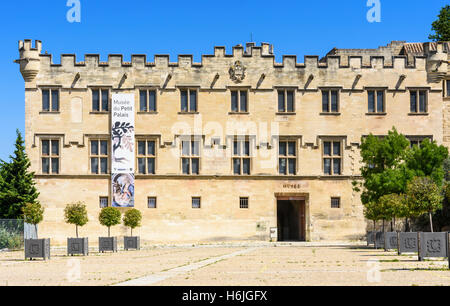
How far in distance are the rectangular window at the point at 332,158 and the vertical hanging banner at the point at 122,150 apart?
13.2 m

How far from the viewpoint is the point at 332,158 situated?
49.1m

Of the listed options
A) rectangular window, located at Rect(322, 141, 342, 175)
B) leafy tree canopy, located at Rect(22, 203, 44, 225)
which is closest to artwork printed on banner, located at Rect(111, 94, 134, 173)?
leafy tree canopy, located at Rect(22, 203, 44, 225)

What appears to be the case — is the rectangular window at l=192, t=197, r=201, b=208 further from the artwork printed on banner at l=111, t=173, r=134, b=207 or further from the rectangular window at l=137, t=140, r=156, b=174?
the artwork printed on banner at l=111, t=173, r=134, b=207

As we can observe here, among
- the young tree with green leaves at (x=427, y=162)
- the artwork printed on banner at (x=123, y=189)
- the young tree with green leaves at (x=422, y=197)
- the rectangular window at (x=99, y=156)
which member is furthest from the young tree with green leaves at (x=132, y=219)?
the young tree with green leaves at (x=422, y=197)

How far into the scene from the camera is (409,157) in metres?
40.2

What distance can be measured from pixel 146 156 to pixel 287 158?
9.63m

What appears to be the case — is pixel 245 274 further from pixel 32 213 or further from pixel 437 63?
pixel 437 63

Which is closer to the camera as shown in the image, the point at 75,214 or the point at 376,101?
the point at 75,214

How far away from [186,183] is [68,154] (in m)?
8.20

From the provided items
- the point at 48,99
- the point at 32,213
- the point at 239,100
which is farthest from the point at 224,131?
the point at 32,213

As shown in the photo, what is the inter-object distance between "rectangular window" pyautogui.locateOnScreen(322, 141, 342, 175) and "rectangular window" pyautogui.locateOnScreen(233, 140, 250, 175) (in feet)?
17.3

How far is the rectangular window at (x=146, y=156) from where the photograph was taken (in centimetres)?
4834

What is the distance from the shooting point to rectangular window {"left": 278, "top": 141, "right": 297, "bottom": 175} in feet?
160

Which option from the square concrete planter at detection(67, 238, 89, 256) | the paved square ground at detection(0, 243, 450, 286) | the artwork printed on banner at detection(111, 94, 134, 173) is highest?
the artwork printed on banner at detection(111, 94, 134, 173)
